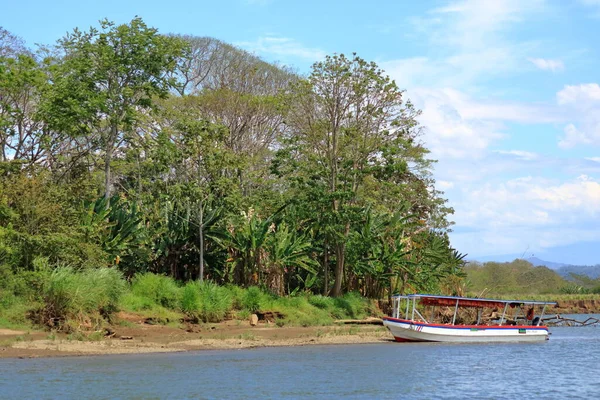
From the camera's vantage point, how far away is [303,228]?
1512 inches

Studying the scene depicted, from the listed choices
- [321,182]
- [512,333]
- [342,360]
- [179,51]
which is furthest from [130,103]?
[512,333]

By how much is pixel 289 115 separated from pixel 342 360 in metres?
16.3

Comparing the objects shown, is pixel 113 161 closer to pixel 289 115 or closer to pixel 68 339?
pixel 289 115

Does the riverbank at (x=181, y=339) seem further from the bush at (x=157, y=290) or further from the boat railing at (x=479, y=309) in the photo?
the bush at (x=157, y=290)

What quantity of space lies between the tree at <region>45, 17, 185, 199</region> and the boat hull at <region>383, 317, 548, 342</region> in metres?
12.6

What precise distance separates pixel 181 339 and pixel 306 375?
723 centimetres

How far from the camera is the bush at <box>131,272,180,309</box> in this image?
30062 millimetres

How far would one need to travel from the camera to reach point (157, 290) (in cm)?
3034

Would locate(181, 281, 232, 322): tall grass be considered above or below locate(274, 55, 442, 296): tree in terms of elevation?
below

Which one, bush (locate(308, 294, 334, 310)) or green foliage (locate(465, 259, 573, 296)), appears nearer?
bush (locate(308, 294, 334, 310))

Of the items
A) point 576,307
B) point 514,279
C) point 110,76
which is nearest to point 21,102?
point 110,76

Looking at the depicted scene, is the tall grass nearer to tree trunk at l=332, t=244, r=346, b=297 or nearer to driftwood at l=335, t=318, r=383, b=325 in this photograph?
driftwood at l=335, t=318, r=383, b=325

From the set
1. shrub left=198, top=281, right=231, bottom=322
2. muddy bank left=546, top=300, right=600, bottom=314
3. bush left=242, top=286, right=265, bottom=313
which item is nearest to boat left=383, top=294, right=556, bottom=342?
bush left=242, top=286, right=265, bottom=313

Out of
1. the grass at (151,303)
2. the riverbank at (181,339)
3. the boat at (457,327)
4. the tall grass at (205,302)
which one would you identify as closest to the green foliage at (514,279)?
the boat at (457,327)
